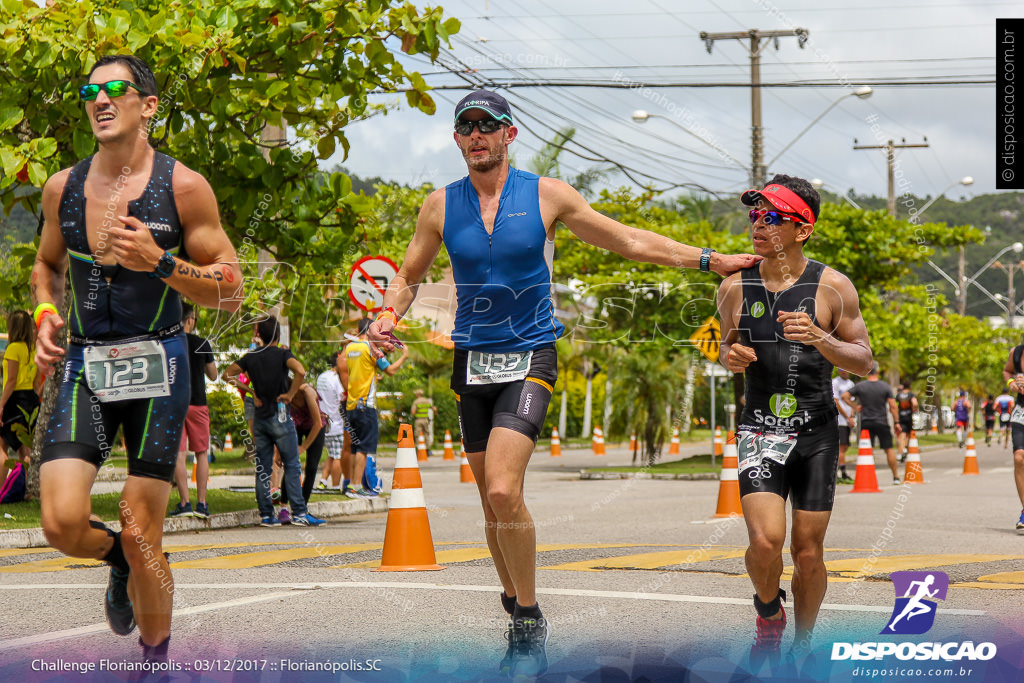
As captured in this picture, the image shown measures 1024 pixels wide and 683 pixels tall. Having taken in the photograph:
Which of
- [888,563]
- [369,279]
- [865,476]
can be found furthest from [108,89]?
[865,476]

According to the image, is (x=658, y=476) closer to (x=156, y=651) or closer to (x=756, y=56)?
(x=756, y=56)

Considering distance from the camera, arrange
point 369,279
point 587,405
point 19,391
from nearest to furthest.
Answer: point 19,391 < point 369,279 < point 587,405

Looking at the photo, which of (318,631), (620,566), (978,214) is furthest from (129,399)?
(978,214)

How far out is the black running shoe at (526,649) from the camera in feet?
15.3

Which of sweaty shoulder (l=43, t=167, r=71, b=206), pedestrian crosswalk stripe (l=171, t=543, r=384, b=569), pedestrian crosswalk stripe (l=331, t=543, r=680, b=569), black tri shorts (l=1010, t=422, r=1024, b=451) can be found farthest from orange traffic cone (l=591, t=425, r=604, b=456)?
sweaty shoulder (l=43, t=167, r=71, b=206)

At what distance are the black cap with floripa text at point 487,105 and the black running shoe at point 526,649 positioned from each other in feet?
6.88

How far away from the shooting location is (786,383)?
5090mm

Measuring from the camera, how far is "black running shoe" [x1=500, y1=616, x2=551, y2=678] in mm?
4668

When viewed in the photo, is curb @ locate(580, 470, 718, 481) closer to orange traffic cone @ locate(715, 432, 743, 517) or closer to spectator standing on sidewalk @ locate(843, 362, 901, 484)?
spectator standing on sidewalk @ locate(843, 362, 901, 484)

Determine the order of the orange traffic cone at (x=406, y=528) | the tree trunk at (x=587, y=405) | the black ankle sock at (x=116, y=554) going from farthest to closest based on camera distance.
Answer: the tree trunk at (x=587, y=405) < the orange traffic cone at (x=406, y=528) < the black ankle sock at (x=116, y=554)

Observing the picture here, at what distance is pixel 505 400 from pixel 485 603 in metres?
2.11

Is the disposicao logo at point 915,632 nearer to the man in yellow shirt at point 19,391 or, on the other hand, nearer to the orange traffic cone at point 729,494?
the orange traffic cone at point 729,494

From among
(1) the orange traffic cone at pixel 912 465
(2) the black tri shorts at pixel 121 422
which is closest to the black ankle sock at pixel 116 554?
(2) the black tri shorts at pixel 121 422

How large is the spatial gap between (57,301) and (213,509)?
30.2 feet
